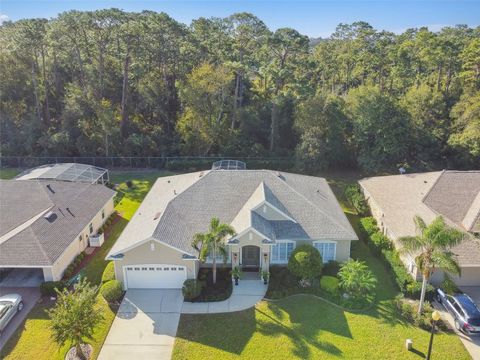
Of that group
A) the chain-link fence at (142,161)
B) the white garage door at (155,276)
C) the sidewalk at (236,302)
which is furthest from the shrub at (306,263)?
the chain-link fence at (142,161)

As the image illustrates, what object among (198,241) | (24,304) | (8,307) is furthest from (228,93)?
(8,307)

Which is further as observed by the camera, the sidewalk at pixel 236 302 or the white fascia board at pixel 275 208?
the white fascia board at pixel 275 208

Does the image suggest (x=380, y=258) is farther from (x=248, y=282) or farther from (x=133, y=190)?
(x=133, y=190)

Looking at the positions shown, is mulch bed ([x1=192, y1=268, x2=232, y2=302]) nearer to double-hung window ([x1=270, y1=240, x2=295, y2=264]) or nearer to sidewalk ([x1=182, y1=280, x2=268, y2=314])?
sidewalk ([x1=182, y1=280, x2=268, y2=314])

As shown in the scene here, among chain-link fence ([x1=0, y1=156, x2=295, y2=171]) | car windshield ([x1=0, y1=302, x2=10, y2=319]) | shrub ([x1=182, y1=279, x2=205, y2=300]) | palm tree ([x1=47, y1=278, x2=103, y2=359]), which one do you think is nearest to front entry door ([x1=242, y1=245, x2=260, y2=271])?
shrub ([x1=182, y1=279, x2=205, y2=300])

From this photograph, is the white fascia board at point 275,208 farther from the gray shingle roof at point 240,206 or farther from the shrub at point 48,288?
the shrub at point 48,288

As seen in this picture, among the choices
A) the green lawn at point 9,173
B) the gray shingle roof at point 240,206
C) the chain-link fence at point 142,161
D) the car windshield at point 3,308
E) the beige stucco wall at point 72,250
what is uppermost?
the gray shingle roof at point 240,206

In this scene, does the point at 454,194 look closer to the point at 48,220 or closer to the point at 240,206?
the point at 240,206
